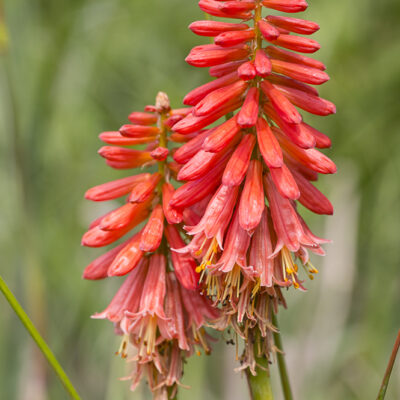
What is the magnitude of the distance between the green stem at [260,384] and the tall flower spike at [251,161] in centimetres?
3

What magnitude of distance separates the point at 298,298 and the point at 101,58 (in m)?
2.62

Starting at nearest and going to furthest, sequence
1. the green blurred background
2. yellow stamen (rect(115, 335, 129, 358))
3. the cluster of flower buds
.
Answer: the cluster of flower buds → yellow stamen (rect(115, 335, 129, 358)) → the green blurred background

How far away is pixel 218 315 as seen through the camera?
1809mm

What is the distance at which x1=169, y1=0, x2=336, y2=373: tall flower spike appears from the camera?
157 cm

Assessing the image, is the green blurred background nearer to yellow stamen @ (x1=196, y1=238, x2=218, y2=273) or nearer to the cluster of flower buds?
the cluster of flower buds

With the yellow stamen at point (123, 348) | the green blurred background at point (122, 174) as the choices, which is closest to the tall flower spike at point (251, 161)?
the yellow stamen at point (123, 348)

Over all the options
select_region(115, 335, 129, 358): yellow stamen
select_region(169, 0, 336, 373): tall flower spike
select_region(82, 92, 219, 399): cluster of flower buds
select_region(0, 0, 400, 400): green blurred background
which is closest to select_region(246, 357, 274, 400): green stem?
select_region(169, 0, 336, 373): tall flower spike

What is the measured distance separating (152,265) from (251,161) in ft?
1.44

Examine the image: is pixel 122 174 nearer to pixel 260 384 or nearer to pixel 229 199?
pixel 229 199

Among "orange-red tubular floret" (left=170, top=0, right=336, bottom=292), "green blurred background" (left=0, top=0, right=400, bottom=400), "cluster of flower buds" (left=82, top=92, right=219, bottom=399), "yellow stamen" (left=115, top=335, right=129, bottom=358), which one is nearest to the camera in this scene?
"orange-red tubular floret" (left=170, top=0, right=336, bottom=292)

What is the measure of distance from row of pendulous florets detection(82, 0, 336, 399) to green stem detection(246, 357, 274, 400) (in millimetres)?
32

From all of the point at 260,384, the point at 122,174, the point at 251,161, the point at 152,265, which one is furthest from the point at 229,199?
the point at 122,174

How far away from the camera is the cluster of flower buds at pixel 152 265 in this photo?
5.75 ft

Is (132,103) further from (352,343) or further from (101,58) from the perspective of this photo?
(352,343)
